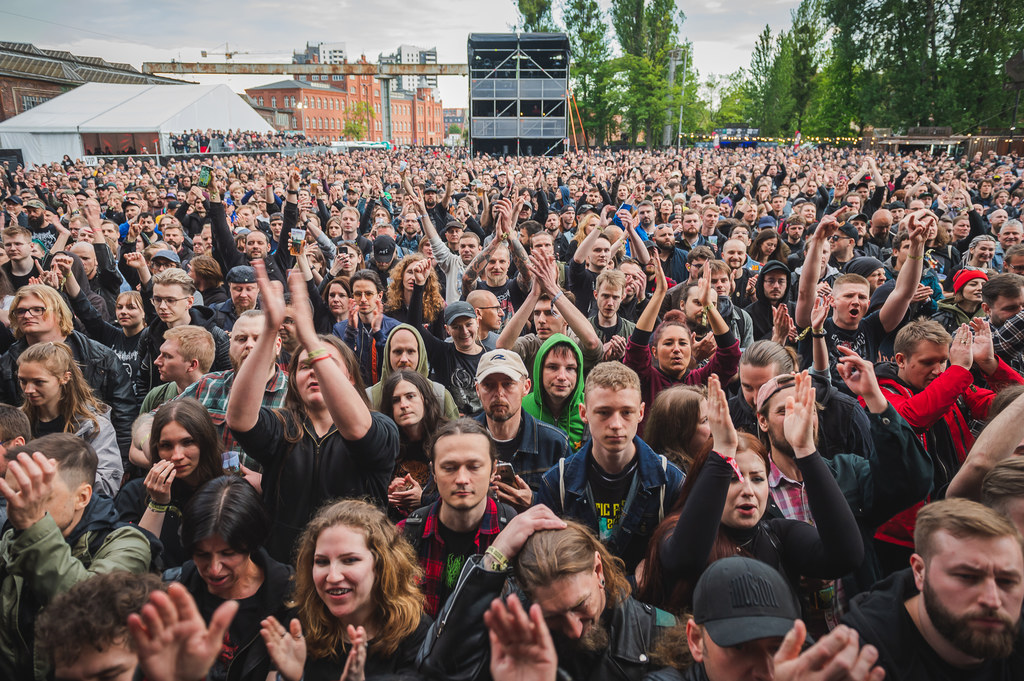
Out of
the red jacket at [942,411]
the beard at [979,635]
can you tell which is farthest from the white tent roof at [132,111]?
the beard at [979,635]

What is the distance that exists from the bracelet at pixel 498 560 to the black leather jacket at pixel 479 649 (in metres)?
0.02

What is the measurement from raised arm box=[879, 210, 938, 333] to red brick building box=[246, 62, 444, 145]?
3412 inches

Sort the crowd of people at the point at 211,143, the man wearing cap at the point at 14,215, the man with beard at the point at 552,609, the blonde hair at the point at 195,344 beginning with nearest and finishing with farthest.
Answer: the man with beard at the point at 552,609 → the blonde hair at the point at 195,344 → the man wearing cap at the point at 14,215 → the crowd of people at the point at 211,143

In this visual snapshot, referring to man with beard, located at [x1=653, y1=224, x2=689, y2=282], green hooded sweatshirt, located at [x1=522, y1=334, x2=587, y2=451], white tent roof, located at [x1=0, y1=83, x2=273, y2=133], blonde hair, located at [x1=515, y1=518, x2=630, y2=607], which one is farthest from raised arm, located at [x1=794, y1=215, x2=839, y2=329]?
white tent roof, located at [x1=0, y1=83, x2=273, y2=133]

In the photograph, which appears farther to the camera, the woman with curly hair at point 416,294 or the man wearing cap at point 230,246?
the man wearing cap at point 230,246

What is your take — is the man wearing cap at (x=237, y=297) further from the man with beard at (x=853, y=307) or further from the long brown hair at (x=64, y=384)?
the man with beard at (x=853, y=307)

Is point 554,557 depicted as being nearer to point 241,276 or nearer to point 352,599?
point 352,599

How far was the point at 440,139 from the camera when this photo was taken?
132250mm

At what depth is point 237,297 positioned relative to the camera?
211 inches

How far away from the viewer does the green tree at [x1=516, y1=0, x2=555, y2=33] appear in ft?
183

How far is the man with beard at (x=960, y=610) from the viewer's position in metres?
1.74

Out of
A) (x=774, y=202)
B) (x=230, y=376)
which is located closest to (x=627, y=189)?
(x=774, y=202)

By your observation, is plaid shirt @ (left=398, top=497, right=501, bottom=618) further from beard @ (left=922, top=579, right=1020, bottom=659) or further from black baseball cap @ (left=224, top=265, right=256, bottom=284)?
black baseball cap @ (left=224, top=265, right=256, bottom=284)

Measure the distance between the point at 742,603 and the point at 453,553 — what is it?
118 cm
